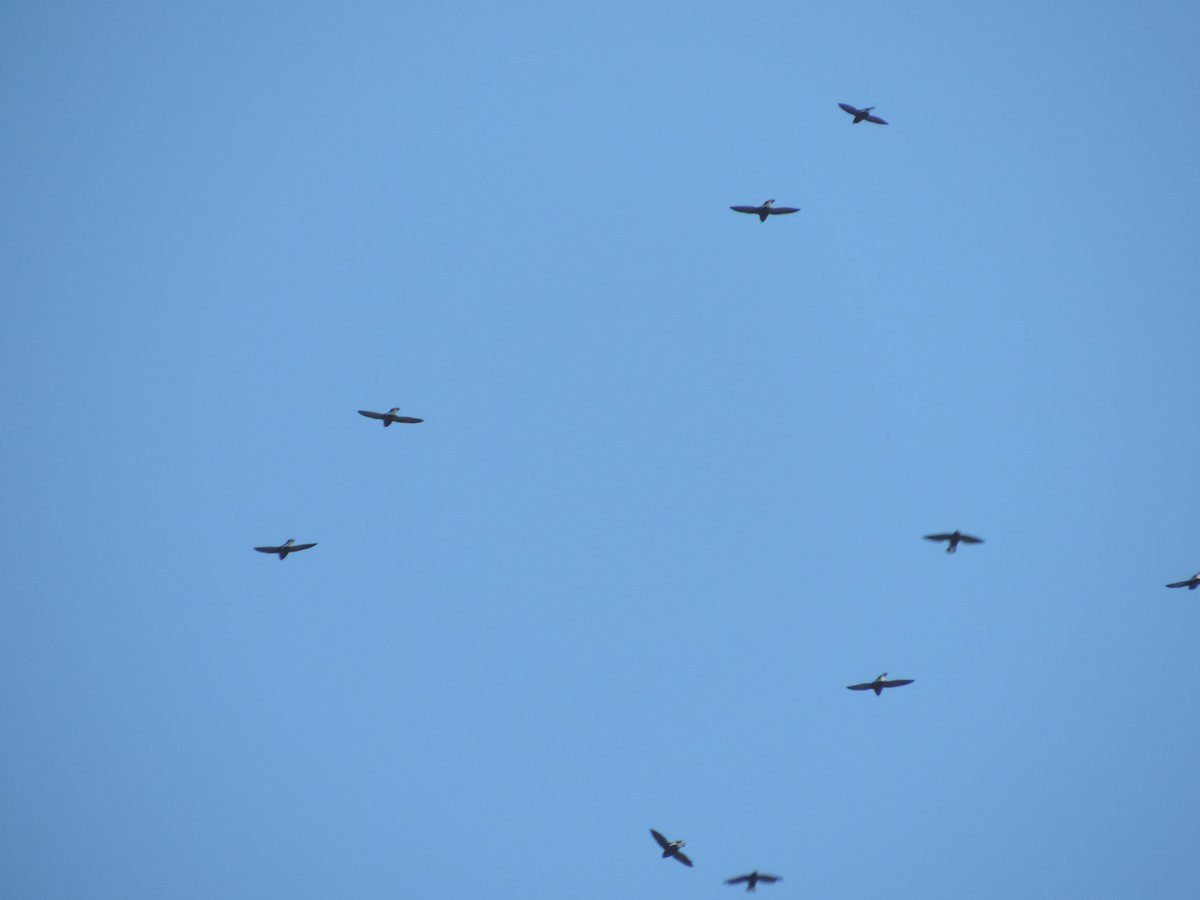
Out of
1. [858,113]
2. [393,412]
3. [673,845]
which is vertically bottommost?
[673,845]

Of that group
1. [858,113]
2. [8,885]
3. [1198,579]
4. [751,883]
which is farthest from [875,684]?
[8,885]

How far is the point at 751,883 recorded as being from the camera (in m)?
41.8

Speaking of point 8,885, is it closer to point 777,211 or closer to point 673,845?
point 673,845

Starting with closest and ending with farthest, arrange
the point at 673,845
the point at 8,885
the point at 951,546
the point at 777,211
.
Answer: the point at 673,845 < the point at 951,546 < the point at 777,211 < the point at 8,885

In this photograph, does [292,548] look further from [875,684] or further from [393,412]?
[875,684]

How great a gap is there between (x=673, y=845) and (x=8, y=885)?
98.8 m

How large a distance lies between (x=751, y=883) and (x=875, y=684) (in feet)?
29.1

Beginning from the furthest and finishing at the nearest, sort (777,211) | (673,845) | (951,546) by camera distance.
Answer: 1. (777,211)
2. (951,546)
3. (673,845)

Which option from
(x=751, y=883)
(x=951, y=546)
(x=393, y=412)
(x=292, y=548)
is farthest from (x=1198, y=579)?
(x=292, y=548)

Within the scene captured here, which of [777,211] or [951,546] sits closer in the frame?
[951,546]

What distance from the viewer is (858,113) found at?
4503 centimetres

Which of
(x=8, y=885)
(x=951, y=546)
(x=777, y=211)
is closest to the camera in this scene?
(x=951, y=546)

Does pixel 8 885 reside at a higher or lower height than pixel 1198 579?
lower

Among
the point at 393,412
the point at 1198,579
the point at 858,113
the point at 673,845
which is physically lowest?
the point at 673,845
